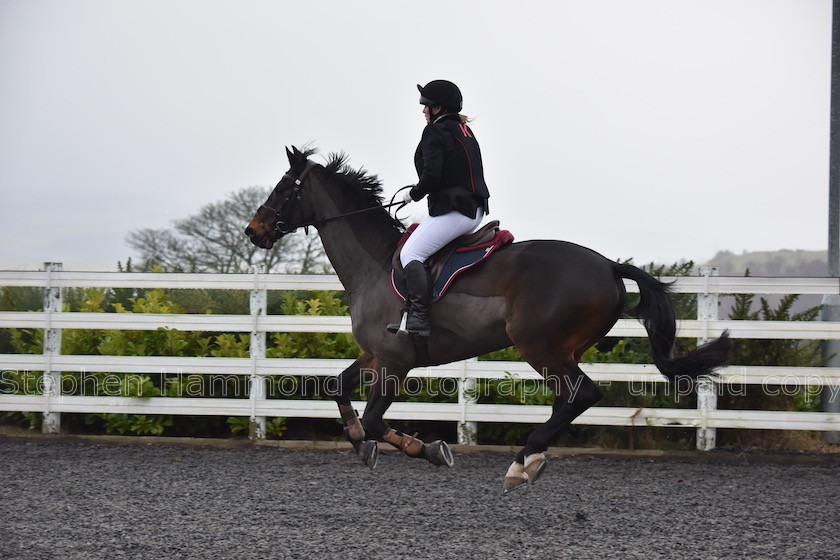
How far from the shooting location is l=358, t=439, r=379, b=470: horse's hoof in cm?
547

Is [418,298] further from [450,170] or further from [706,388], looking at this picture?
[706,388]

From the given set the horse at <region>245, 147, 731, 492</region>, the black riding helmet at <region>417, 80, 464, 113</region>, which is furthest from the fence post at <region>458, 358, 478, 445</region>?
the black riding helmet at <region>417, 80, 464, 113</region>

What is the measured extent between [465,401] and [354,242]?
2682 millimetres

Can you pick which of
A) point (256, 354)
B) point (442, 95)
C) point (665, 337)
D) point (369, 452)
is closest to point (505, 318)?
point (665, 337)

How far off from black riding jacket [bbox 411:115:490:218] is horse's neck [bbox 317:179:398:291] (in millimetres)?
580

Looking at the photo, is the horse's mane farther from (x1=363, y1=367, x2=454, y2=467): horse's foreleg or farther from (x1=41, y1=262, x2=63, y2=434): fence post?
(x1=41, y1=262, x2=63, y2=434): fence post

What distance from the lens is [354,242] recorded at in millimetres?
5914

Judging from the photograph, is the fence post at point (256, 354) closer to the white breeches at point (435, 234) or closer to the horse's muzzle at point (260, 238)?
the horse's muzzle at point (260, 238)

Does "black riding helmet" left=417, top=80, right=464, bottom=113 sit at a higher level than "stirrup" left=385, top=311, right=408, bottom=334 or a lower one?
higher

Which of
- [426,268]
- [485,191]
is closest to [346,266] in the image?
[426,268]

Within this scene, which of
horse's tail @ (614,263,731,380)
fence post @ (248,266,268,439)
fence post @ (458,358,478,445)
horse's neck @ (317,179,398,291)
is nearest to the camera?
horse's tail @ (614,263,731,380)

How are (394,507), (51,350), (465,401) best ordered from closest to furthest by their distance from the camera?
(394,507) < (465,401) < (51,350)

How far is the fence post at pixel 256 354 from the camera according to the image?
829cm

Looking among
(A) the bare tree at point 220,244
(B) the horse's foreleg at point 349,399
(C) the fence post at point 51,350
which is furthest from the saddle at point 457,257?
(A) the bare tree at point 220,244
